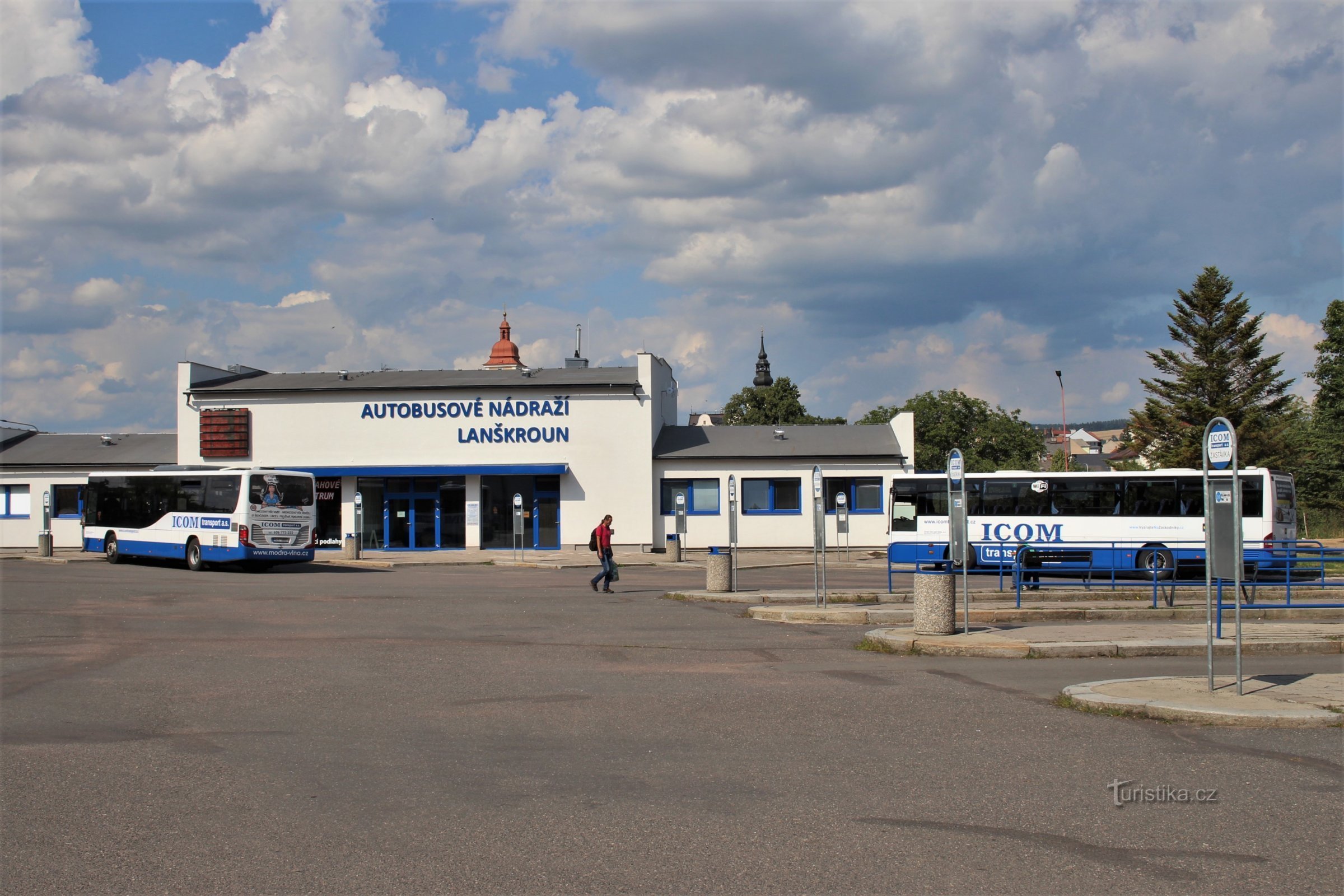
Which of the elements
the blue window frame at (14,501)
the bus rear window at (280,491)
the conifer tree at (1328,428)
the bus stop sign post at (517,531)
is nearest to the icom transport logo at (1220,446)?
the bus rear window at (280,491)

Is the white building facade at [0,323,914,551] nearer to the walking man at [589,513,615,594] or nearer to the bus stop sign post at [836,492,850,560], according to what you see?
the bus stop sign post at [836,492,850,560]

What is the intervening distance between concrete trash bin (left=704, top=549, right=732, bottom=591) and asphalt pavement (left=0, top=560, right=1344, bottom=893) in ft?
27.3

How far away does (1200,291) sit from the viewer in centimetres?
6266

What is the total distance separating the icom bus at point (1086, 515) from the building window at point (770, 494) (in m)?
12.4

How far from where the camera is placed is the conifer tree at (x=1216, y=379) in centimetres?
6169

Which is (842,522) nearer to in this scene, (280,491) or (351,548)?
(351,548)

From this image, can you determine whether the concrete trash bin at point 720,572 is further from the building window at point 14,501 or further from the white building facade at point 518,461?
the building window at point 14,501

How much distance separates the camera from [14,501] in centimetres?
4638

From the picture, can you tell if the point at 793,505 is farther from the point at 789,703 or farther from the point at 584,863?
the point at 584,863

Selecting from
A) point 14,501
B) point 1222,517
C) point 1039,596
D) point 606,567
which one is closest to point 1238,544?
point 1222,517

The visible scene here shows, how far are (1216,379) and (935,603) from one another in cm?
5589

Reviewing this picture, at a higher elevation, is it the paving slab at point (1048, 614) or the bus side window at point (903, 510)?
the bus side window at point (903, 510)

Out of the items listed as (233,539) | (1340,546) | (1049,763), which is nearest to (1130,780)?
(1049,763)

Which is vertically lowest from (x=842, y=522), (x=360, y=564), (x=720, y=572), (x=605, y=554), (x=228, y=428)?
(x=360, y=564)
